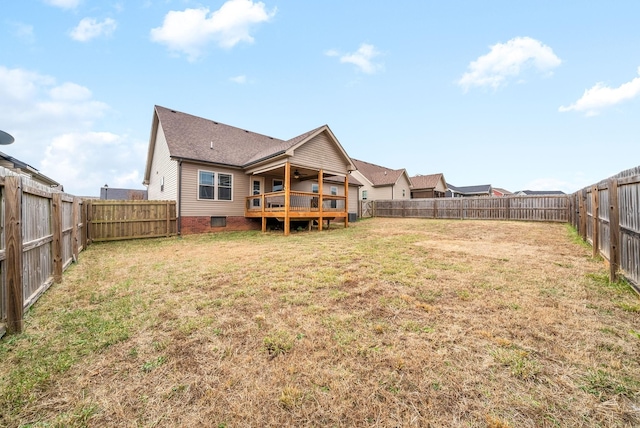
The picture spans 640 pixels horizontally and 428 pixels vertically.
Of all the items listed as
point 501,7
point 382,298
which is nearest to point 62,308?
point 382,298

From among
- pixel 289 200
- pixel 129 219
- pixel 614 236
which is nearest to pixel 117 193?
pixel 129 219

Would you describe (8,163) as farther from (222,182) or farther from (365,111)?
(365,111)

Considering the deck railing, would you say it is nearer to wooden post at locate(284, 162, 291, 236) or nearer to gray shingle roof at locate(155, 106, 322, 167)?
wooden post at locate(284, 162, 291, 236)

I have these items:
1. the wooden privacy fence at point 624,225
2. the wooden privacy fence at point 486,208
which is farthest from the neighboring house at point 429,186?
the wooden privacy fence at point 624,225

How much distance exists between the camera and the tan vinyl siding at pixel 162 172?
13.0m

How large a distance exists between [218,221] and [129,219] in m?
3.91

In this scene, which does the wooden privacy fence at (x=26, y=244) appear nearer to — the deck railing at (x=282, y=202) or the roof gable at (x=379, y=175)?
the deck railing at (x=282, y=202)

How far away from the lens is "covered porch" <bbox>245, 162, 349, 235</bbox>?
1235 centimetres

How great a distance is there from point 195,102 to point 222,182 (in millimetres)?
13457

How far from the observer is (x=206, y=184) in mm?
13242

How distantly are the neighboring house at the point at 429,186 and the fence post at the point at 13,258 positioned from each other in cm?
3416

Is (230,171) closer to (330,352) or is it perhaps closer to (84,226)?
(84,226)

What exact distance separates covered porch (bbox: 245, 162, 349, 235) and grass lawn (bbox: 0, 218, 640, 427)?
765cm

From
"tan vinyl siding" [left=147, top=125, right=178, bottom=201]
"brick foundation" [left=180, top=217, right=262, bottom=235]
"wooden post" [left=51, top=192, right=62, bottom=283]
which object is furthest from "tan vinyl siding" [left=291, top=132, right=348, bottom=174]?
"wooden post" [left=51, top=192, right=62, bottom=283]
